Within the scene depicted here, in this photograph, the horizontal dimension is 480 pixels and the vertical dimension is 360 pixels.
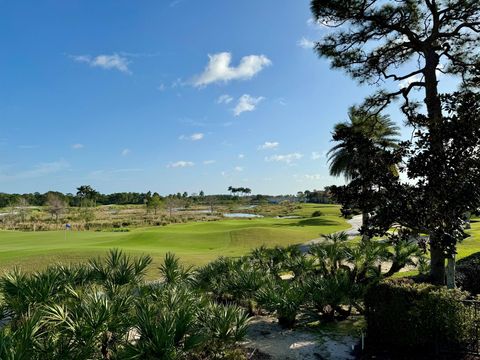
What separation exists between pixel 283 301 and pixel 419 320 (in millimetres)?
3474

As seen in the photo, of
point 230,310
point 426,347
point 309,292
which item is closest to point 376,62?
point 309,292

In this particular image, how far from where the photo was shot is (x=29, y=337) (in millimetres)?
5520

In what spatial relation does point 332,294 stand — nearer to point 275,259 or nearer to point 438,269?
point 438,269

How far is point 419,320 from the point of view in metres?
7.78

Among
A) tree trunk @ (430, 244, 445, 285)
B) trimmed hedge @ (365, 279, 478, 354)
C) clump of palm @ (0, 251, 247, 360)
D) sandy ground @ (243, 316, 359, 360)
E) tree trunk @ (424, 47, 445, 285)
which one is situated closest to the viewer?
clump of palm @ (0, 251, 247, 360)

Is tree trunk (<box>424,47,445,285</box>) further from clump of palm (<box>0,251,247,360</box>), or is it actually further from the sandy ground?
clump of palm (<box>0,251,247,360</box>)

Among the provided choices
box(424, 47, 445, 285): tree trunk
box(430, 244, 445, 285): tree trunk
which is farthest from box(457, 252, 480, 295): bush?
box(424, 47, 445, 285): tree trunk

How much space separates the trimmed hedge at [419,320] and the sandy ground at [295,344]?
2.63 feet

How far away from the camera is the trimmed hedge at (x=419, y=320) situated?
7.62 metres

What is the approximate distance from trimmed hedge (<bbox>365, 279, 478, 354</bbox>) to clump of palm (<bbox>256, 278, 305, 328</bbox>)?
211 centimetres

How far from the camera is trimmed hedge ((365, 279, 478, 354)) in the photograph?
7.62 meters

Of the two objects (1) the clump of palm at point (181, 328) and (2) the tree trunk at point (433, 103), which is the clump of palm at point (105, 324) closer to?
(1) the clump of palm at point (181, 328)

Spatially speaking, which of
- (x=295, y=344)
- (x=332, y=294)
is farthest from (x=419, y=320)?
(x=295, y=344)

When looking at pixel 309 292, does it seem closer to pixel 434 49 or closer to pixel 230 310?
pixel 230 310
